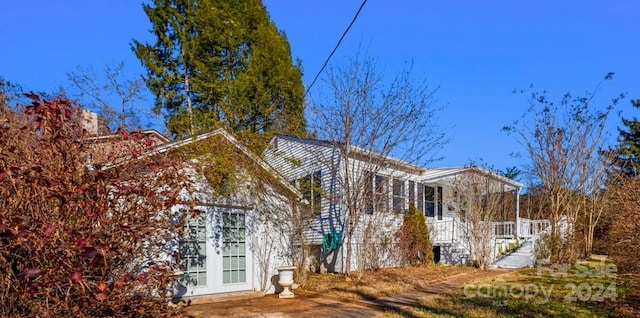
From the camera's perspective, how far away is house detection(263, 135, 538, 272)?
13047 millimetres

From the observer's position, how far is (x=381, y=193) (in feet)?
44.0

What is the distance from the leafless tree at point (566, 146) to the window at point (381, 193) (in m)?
7.07

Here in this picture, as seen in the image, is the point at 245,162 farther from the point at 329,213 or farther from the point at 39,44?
the point at 39,44

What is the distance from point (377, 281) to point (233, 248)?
13.5 ft

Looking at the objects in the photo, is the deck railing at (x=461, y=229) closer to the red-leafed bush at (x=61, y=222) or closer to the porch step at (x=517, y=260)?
the porch step at (x=517, y=260)

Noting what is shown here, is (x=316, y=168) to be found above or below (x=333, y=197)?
above

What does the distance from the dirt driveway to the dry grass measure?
435 mm

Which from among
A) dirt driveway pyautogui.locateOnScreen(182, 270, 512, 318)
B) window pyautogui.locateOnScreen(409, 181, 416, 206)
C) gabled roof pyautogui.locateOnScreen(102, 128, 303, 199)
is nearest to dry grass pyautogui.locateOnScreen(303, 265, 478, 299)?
dirt driveway pyautogui.locateOnScreen(182, 270, 512, 318)

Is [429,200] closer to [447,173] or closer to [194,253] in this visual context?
[447,173]

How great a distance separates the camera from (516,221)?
1972cm

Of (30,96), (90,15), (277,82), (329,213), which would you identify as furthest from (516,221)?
(30,96)

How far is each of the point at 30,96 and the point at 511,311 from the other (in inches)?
313

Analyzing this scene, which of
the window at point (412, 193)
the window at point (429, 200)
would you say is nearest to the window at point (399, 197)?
the window at point (412, 193)

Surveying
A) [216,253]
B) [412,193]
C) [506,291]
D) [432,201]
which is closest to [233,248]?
[216,253]
